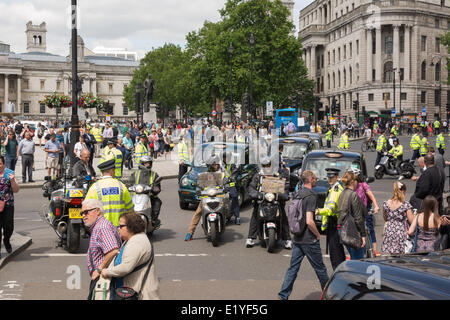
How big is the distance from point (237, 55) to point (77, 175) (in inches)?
1998

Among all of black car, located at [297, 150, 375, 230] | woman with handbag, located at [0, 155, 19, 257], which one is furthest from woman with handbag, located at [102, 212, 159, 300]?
black car, located at [297, 150, 375, 230]

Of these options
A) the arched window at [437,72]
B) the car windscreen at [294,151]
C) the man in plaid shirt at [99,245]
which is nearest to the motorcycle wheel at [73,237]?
the man in plaid shirt at [99,245]

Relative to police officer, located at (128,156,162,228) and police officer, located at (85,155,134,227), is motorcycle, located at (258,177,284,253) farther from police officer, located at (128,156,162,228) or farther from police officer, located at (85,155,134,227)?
police officer, located at (85,155,134,227)

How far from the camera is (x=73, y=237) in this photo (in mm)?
10289

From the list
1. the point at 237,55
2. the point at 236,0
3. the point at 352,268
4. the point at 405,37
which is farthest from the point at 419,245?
the point at 405,37

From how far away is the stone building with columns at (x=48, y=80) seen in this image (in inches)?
5177

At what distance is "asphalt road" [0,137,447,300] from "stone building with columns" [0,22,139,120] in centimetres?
11757

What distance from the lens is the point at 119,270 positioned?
16.6ft

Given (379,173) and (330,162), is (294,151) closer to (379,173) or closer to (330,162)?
(379,173)

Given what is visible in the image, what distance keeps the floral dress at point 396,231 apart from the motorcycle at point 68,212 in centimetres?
527

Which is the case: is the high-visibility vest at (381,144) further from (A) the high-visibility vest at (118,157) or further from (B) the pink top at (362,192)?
(B) the pink top at (362,192)

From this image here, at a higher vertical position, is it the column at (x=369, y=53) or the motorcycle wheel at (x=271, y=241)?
the column at (x=369, y=53)

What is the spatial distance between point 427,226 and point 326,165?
6.56 metres
